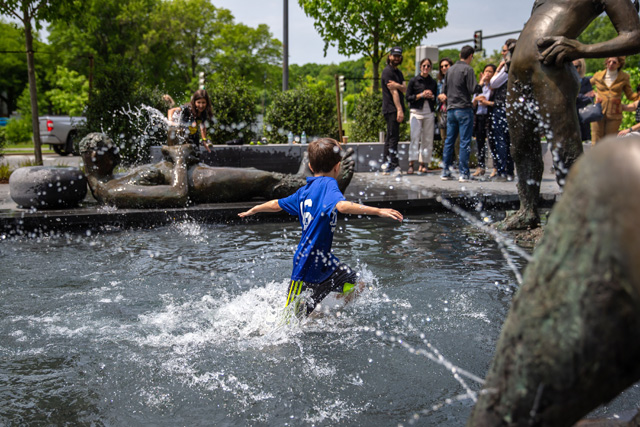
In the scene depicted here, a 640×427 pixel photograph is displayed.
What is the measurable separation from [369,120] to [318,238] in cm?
1166

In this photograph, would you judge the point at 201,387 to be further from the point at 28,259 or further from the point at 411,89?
the point at 411,89

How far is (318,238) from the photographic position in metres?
3.61

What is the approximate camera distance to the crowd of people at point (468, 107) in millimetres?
9828

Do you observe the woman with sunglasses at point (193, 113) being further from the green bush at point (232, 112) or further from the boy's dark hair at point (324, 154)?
the boy's dark hair at point (324, 154)

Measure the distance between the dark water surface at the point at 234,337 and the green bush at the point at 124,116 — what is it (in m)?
6.69

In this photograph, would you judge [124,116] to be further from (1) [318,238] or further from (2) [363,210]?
(2) [363,210]

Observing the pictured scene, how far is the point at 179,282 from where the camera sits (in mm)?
4613

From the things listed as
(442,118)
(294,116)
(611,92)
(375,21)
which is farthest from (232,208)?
(375,21)

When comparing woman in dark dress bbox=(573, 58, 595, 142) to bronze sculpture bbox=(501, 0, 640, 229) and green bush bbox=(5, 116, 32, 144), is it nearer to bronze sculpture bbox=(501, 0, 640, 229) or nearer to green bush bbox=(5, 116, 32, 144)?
bronze sculpture bbox=(501, 0, 640, 229)

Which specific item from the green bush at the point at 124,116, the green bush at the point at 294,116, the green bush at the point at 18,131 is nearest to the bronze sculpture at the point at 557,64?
the green bush at the point at 124,116

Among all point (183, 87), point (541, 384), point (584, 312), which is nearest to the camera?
point (584, 312)

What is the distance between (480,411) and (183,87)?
124ft

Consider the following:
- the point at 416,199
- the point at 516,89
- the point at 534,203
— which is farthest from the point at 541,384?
the point at 416,199

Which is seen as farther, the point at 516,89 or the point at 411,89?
the point at 411,89
